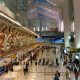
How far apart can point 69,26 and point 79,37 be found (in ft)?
40.9

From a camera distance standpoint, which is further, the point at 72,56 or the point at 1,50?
the point at 72,56

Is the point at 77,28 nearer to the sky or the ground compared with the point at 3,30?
nearer to the sky

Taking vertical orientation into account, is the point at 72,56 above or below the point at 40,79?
above

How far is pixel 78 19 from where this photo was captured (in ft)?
72.3

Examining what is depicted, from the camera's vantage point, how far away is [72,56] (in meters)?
18.9

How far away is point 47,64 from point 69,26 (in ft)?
40.8

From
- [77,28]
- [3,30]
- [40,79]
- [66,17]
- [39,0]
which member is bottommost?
[40,79]

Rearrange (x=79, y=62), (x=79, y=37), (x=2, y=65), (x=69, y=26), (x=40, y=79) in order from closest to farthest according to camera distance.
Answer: (x=40, y=79), (x=2, y=65), (x=79, y=62), (x=79, y=37), (x=69, y=26)

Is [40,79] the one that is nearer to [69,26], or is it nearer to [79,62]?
[79,62]

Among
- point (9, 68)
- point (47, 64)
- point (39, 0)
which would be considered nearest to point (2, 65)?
point (9, 68)

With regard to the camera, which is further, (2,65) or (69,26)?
(69,26)

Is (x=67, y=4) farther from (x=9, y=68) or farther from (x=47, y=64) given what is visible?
(x=9, y=68)

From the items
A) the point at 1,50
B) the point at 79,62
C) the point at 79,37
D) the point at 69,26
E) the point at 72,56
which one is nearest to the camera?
the point at 1,50

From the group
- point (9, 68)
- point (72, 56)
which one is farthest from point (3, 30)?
point (72, 56)
